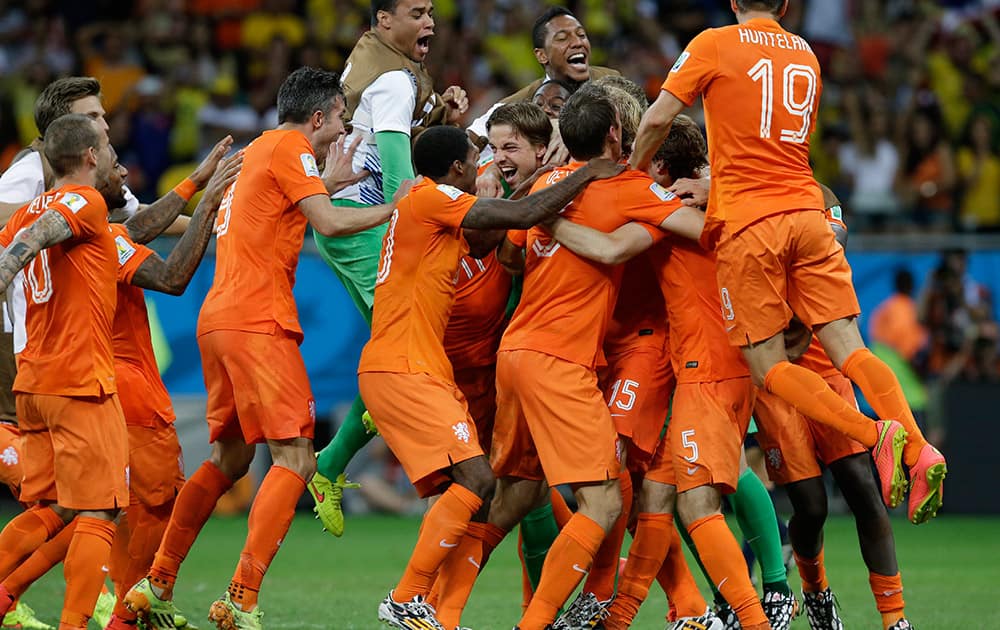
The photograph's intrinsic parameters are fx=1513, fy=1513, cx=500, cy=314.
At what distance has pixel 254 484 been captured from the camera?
54.3 feet

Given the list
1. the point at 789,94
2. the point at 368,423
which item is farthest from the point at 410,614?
the point at 789,94

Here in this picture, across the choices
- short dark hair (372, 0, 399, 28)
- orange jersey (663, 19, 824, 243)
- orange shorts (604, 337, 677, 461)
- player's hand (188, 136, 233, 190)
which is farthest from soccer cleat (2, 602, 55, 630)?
orange jersey (663, 19, 824, 243)

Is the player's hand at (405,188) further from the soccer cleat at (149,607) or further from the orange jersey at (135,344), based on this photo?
the soccer cleat at (149,607)

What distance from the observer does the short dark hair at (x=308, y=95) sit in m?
7.95

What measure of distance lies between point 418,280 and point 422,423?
2.34 ft

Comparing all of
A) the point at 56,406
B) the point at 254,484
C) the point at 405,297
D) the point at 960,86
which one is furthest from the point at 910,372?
the point at 56,406

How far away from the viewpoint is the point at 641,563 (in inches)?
294

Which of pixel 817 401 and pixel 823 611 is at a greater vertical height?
pixel 817 401

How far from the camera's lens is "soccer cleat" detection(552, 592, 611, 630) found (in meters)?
7.72

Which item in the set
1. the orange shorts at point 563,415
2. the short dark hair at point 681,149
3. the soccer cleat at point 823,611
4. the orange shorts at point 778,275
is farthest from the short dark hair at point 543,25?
the soccer cleat at point 823,611

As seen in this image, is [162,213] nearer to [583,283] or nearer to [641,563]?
[583,283]

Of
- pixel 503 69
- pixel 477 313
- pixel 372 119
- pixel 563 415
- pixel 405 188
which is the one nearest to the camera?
pixel 563 415

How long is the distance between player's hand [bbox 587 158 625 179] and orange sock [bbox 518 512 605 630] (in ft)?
5.56

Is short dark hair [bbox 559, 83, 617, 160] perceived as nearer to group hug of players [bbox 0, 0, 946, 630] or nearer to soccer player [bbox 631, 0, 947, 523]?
group hug of players [bbox 0, 0, 946, 630]
